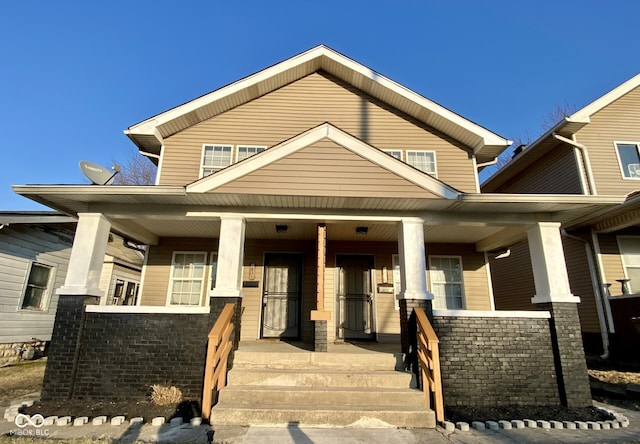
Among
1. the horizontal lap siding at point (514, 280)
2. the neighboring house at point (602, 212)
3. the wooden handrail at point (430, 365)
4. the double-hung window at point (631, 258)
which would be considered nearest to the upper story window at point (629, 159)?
the neighboring house at point (602, 212)

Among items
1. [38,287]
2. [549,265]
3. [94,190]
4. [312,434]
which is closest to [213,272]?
[94,190]

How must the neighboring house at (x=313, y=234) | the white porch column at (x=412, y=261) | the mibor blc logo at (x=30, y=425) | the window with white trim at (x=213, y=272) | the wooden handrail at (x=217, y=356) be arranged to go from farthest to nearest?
the window with white trim at (x=213, y=272)
the white porch column at (x=412, y=261)
the neighboring house at (x=313, y=234)
the wooden handrail at (x=217, y=356)
the mibor blc logo at (x=30, y=425)

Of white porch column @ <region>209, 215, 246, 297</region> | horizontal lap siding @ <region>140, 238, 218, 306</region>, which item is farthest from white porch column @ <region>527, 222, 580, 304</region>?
horizontal lap siding @ <region>140, 238, 218, 306</region>

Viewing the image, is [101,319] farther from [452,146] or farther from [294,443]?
[452,146]

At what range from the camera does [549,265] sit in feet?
19.5

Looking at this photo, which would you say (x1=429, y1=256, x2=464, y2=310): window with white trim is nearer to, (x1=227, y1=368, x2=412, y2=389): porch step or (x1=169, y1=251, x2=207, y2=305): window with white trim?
(x1=227, y1=368, x2=412, y2=389): porch step

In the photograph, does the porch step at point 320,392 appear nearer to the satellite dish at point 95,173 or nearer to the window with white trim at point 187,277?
the window with white trim at point 187,277

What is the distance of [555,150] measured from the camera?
34.1 ft

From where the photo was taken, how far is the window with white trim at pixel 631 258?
889cm

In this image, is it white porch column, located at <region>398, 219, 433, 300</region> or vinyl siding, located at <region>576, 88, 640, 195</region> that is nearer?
white porch column, located at <region>398, 219, 433, 300</region>

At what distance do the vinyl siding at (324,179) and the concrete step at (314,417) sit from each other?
316 centimetres

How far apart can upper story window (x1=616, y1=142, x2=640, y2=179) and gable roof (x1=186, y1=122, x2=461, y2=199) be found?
7313mm

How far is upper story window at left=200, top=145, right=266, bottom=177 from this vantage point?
807cm

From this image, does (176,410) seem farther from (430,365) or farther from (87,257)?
A: (430,365)
